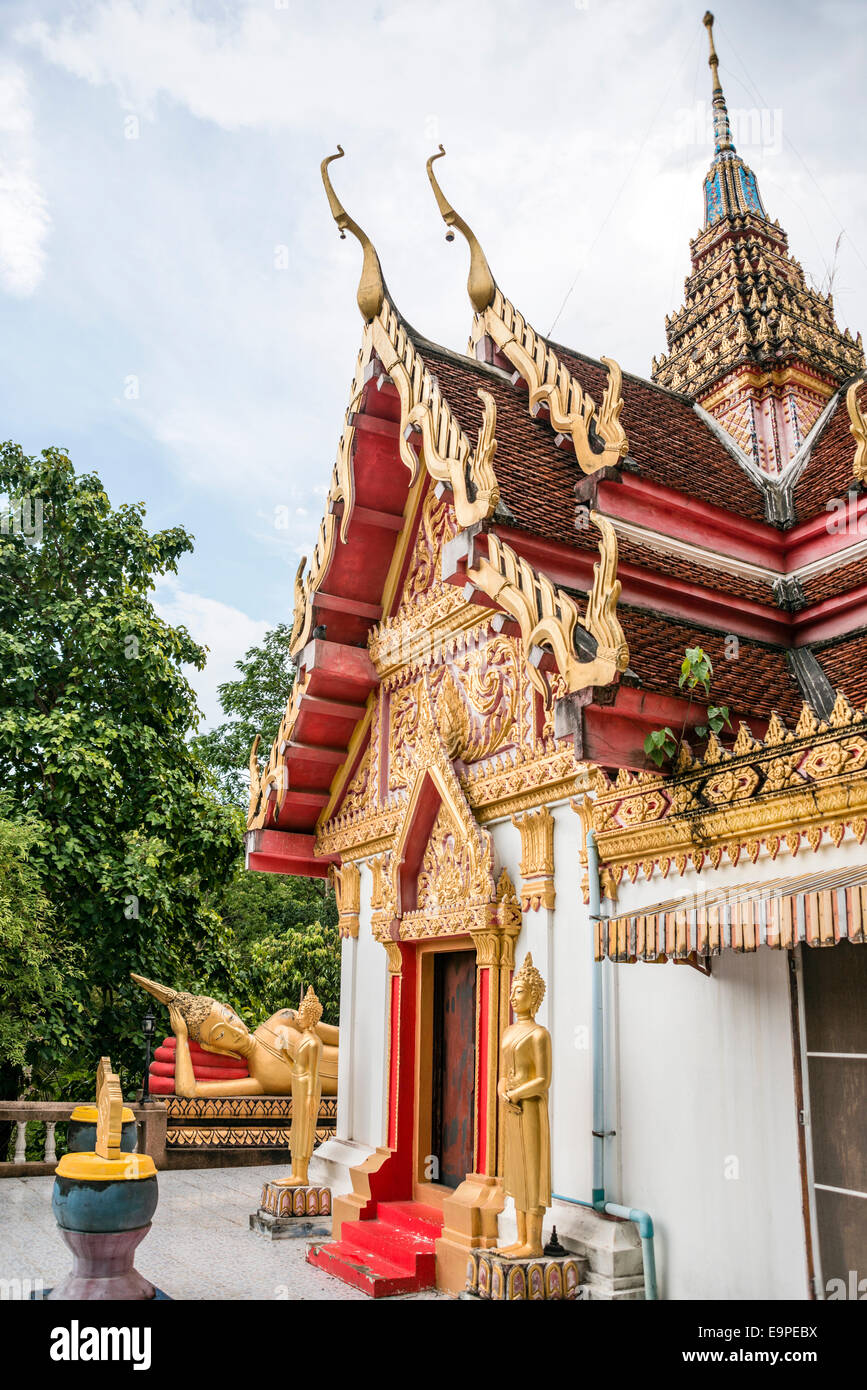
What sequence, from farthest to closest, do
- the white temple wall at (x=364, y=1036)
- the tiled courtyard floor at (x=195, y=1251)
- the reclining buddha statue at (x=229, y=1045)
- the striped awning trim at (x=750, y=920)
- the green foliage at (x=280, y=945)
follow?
the green foliage at (x=280, y=945) < the reclining buddha statue at (x=229, y=1045) < the white temple wall at (x=364, y=1036) < the tiled courtyard floor at (x=195, y=1251) < the striped awning trim at (x=750, y=920)

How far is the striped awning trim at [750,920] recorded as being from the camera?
3.60m

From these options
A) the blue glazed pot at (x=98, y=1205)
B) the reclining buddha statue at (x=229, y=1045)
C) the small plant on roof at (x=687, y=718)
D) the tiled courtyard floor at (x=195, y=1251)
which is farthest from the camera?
the reclining buddha statue at (x=229, y=1045)

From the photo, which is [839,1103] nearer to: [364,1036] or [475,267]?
Answer: [364,1036]

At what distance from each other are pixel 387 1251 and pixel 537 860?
2607 mm

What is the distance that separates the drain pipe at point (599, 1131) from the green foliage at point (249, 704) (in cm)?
1449

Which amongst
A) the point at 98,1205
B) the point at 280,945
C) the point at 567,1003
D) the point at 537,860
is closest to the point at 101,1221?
the point at 98,1205

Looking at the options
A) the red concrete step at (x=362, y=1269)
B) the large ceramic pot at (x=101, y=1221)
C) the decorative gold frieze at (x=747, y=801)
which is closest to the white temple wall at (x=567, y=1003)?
the decorative gold frieze at (x=747, y=801)

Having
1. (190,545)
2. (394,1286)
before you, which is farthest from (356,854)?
(190,545)

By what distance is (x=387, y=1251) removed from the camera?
6.52m

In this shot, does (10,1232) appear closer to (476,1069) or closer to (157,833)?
(476,1069)

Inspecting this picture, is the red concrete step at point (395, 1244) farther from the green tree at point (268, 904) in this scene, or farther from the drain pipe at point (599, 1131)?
the green tree at point (268, 904)

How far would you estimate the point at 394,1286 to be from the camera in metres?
6.11

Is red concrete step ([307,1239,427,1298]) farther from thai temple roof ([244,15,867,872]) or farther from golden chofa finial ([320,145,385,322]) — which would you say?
golden chofa finial ([320,145,385,322])

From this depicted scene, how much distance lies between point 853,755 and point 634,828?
147cm
